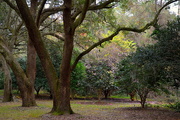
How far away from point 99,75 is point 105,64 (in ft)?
4.34

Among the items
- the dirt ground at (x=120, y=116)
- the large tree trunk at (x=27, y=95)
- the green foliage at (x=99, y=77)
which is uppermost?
the green foliage at (x=99, y=77)

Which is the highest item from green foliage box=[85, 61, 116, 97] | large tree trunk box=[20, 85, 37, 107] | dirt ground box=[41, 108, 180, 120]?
green foliage box=[85, 61, 116, 97]

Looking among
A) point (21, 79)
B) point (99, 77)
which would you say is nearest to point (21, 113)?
point (21, 79)

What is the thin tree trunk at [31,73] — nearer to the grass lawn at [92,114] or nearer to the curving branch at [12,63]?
the curving branch at [12,63]

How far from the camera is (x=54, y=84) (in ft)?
23.3

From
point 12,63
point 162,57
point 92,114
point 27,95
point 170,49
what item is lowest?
point 92,114

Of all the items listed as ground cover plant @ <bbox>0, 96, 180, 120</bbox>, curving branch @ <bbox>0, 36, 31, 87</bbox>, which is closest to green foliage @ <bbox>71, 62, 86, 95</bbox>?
ground cover plant @ <bbox>0, 96, 180, 120</bbox>

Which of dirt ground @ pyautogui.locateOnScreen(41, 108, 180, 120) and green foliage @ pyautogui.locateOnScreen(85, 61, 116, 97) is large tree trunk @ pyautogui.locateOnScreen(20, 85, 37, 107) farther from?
green foliage @ pyautogui.locateOnScreen(85, 61, 116, 97)

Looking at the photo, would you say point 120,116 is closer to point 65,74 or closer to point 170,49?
point 65,74

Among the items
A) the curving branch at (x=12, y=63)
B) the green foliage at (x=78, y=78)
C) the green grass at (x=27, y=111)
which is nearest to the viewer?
the green grass at (x=27, y=111)

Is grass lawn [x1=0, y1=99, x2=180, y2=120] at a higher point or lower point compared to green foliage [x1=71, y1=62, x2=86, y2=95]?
lower

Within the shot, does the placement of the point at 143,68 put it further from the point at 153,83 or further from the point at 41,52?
the point at 41,52

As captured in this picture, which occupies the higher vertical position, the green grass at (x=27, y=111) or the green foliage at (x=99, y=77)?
the green foliage at (x=99, y=77)

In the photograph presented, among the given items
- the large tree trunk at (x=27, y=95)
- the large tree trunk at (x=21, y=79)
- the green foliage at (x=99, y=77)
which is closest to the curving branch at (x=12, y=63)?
the large tree trunk at (x=21, y=79)
